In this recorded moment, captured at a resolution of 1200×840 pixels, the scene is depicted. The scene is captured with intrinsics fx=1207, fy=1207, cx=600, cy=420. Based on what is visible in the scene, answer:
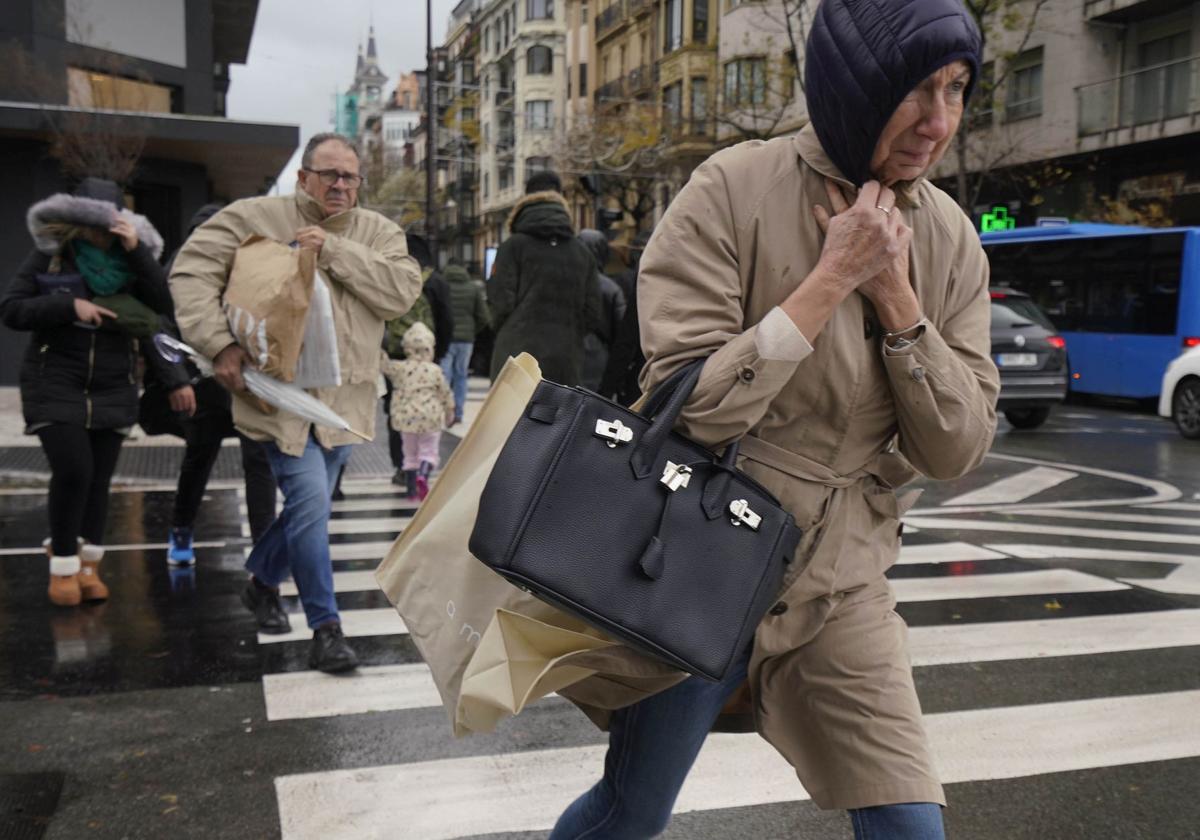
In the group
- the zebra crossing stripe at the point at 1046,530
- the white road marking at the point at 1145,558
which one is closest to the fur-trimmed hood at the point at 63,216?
the white road marking at the point at 1145,558

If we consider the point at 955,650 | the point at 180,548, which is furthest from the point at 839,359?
the point at 180,548

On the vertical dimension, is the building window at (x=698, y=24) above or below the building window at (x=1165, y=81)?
above

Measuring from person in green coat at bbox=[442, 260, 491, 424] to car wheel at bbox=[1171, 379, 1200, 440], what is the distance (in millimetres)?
8469

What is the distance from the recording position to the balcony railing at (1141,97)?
2558 centimetres

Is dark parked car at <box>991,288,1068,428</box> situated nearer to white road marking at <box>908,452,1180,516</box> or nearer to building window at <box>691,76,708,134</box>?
white road marking at <box>908,452,1180,516</box>

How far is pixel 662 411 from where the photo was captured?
201 centimetres

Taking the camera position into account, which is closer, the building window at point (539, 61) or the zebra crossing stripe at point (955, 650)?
the zebra crossing stripe at point (955, 650)

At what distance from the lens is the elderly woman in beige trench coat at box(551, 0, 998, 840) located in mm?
2004

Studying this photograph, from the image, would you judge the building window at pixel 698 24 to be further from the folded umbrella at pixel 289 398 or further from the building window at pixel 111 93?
the folded umbrella at pixel 289 398

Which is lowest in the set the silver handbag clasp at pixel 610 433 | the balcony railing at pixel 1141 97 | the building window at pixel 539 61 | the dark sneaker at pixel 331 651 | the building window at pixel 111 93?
the dark sneaker at pixel 331 651

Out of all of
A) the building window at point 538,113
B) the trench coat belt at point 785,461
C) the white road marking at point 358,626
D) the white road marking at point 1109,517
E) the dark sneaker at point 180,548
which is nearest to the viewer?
the trench coat belt at point 785,461

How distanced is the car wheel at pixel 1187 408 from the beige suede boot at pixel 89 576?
501 inches

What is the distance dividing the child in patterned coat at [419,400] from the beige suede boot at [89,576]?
3168 mm

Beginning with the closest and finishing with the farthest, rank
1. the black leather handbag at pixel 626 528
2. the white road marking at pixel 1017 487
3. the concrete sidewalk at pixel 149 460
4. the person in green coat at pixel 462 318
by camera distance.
Result: the black leather handbag at pixel 626 528
the white road marking at pixel 1017 487
the concrete sidewalk at pixel 149 460
the person in green coat at pixel 462 318
